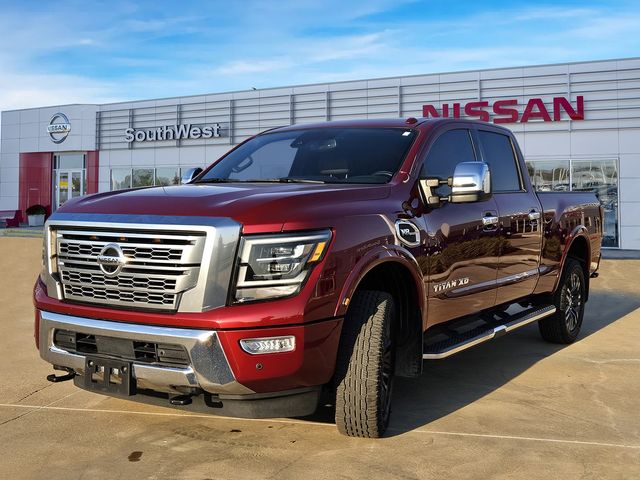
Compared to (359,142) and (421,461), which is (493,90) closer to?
(359,142)

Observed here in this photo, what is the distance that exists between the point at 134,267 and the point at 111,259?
14 centimetres

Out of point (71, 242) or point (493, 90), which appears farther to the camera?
point (493, 90)

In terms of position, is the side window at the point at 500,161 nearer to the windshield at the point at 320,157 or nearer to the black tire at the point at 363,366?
the windshield at the point at 320,157

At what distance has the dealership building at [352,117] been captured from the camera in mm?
18922

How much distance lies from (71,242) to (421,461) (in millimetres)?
2159

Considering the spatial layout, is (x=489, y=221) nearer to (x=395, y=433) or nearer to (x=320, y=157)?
(x=320, y=157)

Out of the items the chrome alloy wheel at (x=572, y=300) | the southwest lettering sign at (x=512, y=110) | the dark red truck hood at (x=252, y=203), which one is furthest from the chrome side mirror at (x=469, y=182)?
the southwest lettering sign at (x=512, y=110)

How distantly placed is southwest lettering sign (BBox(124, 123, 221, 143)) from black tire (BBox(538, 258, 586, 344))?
2037 cm

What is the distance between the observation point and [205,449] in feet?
11.7

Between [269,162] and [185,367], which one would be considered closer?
[185,367]

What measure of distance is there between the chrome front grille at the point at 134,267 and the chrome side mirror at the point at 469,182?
177cm

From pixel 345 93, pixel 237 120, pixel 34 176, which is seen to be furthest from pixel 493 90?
pixel 34 176

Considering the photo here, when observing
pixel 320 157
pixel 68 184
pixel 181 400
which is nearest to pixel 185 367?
pixel 181 400

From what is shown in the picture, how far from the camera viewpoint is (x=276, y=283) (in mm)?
3105
